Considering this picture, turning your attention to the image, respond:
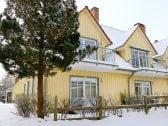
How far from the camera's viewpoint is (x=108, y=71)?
63.7 feet

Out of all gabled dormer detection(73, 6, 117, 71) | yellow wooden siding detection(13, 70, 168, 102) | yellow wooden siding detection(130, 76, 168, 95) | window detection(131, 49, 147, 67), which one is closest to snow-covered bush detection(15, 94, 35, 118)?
yellow wooden siding detection(13, 70, 168, 102)

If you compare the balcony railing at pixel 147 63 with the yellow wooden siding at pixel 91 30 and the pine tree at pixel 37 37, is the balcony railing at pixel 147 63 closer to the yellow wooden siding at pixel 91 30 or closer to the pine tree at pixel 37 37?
the yellow wooden siding at pixel 91 30

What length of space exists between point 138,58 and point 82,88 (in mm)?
7487

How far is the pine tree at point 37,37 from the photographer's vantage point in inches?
420

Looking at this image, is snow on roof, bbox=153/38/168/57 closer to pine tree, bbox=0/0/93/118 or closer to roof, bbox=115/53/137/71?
roof, bbox=115/53/137/71

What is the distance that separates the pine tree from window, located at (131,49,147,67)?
12.3m

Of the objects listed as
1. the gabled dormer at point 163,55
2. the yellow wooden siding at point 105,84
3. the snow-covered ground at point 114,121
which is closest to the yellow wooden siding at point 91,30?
the yellow wooden siding at point 105,84

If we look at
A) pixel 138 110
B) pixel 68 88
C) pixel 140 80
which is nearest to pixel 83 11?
pixel 68 88

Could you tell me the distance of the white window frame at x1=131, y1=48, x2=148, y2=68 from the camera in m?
22.4

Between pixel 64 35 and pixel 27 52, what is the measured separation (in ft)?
6.16

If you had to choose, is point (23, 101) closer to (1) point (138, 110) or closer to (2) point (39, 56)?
(2) point (39, 56)

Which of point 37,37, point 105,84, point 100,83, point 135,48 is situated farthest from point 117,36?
point 37,37

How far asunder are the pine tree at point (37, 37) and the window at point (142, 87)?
12.0m

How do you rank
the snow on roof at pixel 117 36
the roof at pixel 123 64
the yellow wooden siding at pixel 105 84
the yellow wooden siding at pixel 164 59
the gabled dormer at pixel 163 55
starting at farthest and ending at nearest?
1. the gabled dormer at pixel 163 55
2. the yellow wooden siding at pixel 164 59
3. the snow on roof at pixel 117 36
4. the roof at pixel 123 64
5. the yellow wooden siding at pixel 105 84
